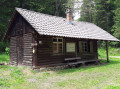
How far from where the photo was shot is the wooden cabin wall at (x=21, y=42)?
36.7ft

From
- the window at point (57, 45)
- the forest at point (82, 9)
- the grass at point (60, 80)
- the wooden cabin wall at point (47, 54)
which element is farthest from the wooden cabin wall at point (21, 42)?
the forest at point (82, 9)

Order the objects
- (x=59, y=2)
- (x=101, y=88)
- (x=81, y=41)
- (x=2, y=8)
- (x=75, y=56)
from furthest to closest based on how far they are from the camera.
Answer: (x=59, y=2) → (x=2, y=8) → (x=81, y=41) → (x=75, y=56) → (x=101, y=88)

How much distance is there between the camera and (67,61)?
A: 12625mm

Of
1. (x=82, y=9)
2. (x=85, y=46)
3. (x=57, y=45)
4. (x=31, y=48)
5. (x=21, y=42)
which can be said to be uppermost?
(x=82, y=9)

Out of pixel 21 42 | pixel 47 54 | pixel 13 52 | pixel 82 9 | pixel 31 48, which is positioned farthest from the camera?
pixel 82 9

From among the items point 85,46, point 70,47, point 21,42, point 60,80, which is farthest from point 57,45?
point 60,80

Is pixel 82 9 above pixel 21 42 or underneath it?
above

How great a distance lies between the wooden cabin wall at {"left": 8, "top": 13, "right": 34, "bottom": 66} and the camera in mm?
11172

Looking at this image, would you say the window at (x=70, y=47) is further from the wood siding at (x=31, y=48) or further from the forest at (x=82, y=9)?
the forest at (x=82, y=9)

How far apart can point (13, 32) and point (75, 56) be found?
6.85m

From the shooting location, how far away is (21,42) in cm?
1237

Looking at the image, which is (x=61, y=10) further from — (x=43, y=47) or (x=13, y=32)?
(x=43, y=47)

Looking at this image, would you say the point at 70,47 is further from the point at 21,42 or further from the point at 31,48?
the point at 21,42

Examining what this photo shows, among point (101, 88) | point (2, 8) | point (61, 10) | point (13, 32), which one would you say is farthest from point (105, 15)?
point (101, 88)
